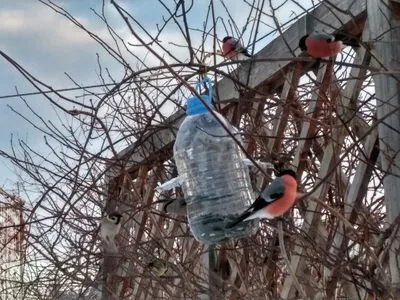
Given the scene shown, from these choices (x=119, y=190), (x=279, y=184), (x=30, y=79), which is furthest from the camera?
(x=119, y=190)

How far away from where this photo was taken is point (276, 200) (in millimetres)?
1249

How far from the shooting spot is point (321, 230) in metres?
1.76

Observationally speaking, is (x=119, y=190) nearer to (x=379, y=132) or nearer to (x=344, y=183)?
(x=344, y=183)

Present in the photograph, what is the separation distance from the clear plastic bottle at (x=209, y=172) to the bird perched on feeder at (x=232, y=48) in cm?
43

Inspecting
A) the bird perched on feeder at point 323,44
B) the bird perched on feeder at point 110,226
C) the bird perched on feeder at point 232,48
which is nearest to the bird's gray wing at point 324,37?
the bird perched on feeder at point 323,44

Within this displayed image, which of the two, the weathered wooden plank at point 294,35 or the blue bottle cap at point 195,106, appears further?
the weathered wooden plank at point 294,35

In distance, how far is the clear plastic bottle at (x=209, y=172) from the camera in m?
1.56

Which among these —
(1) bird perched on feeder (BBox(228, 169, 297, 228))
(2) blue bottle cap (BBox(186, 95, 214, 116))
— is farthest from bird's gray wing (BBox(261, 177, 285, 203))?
(2) blue bottle cap (BBox(186, 95, 214, 116))

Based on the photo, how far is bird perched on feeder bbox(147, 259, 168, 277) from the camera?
2.30 m

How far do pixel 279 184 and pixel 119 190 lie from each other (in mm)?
1942

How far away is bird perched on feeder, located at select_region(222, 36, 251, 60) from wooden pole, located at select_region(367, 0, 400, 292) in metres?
0.54

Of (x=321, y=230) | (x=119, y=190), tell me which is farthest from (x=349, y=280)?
(x=119, y=190)

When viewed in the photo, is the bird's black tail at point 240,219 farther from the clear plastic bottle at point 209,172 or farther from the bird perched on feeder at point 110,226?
the bird perched on feeder at point 110,226

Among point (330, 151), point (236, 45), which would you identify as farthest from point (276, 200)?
point (236, 45)
